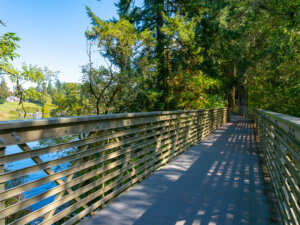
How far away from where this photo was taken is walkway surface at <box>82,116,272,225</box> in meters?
2.82

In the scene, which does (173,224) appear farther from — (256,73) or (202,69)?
(256,73)

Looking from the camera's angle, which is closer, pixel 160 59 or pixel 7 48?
pixel 7 48

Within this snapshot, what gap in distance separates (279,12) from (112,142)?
13.4m

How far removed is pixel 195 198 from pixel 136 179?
1075mm

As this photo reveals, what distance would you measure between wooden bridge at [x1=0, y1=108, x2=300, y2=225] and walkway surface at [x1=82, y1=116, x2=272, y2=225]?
0.01 meters

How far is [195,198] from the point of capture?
3455 mm

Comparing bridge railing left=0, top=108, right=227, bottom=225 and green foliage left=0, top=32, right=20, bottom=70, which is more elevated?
green foliage left=0, top=32, right=20, bottom=70

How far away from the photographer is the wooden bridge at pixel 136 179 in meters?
2.02

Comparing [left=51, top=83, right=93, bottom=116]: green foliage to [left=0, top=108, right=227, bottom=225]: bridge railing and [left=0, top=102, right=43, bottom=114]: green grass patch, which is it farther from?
[left=0, top=108, right=227, bottom=225]: bridge railing

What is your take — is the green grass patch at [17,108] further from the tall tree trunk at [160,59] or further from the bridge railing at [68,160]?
the tall tree trunk at [160,59]

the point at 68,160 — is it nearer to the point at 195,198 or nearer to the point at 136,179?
the point at 136,179

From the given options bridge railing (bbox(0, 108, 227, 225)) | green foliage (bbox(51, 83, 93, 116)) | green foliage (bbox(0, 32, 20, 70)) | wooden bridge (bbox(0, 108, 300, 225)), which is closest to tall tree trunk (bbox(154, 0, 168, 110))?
green foliage (bbox(51, 83, 93, 116))

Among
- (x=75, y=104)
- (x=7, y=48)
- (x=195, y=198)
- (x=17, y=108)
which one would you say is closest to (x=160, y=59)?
(x=75, y=104)

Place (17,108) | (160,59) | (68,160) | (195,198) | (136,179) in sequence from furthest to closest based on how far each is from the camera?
(160,59) < (17,108) < (136,179) < (195,198) < (68,160)
